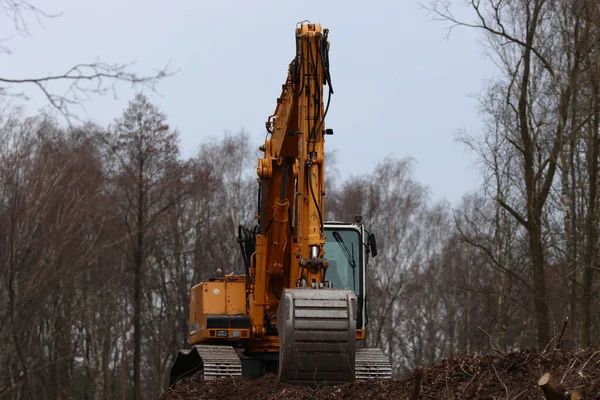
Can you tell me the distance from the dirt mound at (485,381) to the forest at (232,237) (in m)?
0.42

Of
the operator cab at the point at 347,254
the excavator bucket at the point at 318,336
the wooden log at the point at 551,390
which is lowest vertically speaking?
the wooden log at the point at 551,390

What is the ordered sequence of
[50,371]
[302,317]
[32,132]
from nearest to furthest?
[302,317] → [32,132] → [50,371]

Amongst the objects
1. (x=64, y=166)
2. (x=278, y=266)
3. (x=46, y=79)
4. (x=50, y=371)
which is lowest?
(x=50, y=371)

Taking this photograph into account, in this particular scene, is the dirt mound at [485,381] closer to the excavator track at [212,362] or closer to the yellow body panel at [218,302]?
the excavator track at [212,362]

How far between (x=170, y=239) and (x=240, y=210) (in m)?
5.32

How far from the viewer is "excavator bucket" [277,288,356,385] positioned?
997cm

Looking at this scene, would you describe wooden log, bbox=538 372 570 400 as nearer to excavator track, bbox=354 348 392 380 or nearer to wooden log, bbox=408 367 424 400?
wooden log, bbox=408 367 424 400

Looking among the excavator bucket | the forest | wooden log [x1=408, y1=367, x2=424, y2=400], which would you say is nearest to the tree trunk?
the forest

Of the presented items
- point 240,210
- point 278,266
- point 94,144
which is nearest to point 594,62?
point 278,266

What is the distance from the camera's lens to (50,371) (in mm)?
35438

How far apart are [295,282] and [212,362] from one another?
2.05 m

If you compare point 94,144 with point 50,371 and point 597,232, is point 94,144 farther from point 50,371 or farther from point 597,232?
point 597,232

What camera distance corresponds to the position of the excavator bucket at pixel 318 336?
9969 millimetres

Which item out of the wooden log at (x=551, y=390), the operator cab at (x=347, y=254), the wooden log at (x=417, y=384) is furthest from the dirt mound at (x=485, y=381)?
the operator cab at (x=347, y=254)
